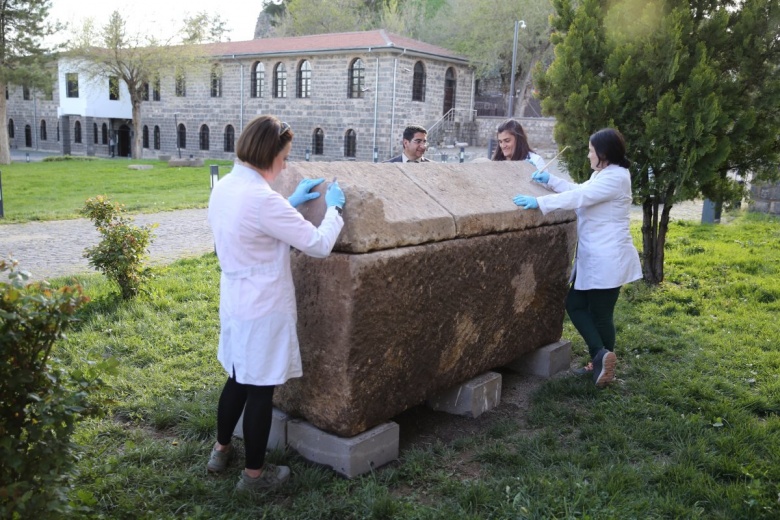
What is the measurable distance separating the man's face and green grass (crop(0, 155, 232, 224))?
268 inches

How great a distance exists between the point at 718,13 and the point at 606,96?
4.37 ft

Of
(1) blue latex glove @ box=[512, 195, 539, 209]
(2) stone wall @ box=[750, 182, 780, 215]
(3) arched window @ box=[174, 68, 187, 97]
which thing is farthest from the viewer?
(3) arched window @ box=[174, 68, 187, 97]

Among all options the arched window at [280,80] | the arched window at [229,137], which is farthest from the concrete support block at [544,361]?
the arched window at [229,137]

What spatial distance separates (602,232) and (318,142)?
30.3 metres

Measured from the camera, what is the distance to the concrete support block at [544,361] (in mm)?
4758

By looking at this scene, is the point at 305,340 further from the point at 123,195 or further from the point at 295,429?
the point at 123,195

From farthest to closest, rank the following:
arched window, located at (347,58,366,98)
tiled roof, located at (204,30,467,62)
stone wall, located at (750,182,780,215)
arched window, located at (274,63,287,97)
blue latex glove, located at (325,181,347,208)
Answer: arched window, located at (274,63,287,97)
arched window, located at (347,58,366,98)
tiled roof, located at (204,30,467,62)
stone wall, located at (750,182,780,215)
blue latex glove, located at (325,181,347,208)

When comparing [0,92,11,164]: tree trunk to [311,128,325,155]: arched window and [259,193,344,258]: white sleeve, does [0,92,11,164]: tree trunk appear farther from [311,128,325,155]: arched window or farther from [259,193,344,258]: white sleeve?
[259,193,344,258]: white sleeve

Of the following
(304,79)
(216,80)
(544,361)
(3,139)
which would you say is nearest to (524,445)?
(544,361)

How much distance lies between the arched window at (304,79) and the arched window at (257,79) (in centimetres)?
264

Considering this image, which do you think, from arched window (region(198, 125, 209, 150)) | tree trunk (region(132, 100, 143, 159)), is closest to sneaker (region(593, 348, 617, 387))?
tree trunk (region(132, 100, 143, 159))

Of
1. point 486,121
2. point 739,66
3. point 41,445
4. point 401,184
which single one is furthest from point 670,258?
point 486,121

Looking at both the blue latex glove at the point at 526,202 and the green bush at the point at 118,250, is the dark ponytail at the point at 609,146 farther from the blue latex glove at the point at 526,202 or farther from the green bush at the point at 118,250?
the green bush at the point at 118,250

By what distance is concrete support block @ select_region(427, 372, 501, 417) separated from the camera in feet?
13.2
